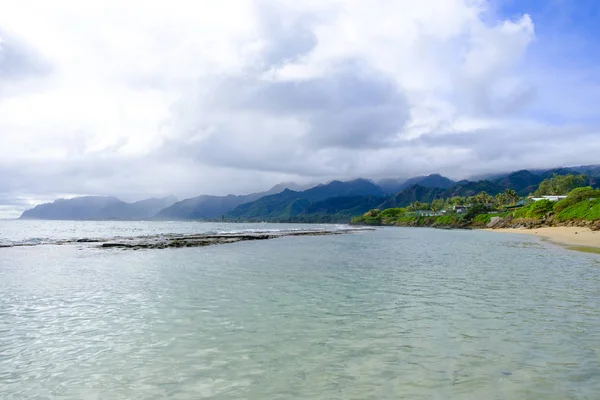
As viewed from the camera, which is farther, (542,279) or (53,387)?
(542,279)

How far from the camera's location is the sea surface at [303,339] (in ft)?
32.3

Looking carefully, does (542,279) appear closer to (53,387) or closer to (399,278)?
(399,278)

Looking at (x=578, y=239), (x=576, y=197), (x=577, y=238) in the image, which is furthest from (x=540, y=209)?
(x=578, y=239)

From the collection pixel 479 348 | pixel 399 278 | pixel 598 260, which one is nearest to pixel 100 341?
pixel 479 348

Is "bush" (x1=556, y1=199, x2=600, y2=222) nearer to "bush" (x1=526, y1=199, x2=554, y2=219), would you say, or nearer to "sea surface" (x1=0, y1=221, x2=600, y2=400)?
"bush" (x1=526, y1=199, x2=554, y2=219)

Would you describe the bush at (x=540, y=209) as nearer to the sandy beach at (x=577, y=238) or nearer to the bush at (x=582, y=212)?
the bush at (x=582, y=212)

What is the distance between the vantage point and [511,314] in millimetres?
17156

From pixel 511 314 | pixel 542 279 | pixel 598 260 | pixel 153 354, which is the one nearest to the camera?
pixel 153 354

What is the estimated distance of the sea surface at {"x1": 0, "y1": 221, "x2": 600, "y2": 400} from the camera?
9.84 meters

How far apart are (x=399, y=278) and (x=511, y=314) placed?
1150 cm

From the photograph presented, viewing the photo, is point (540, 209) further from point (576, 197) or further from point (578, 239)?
point (578, 239)

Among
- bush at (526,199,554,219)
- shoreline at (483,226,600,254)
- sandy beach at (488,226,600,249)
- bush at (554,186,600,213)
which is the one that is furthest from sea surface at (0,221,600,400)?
bush at (526,199,554,219)

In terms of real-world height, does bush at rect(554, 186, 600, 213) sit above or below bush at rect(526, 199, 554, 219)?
above

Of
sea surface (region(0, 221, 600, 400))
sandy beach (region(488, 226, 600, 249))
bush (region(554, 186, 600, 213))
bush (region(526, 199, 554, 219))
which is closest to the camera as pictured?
sea surface (region(0, 221, 600, 400))
